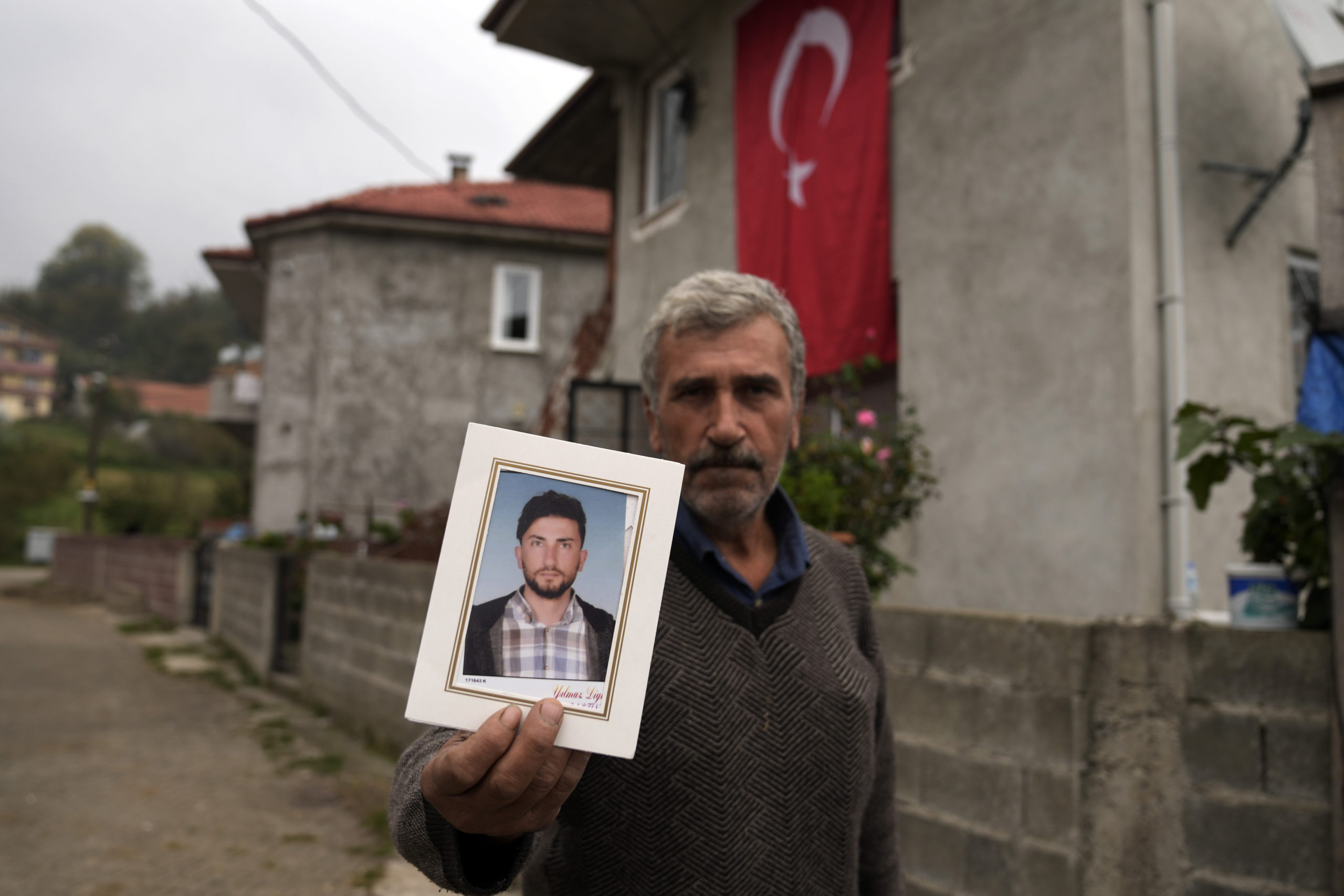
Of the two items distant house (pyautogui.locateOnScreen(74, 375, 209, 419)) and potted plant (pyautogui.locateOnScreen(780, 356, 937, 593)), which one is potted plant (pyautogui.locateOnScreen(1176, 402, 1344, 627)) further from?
distant house (pyautogui.locateOnScreen(74, 375, 209, 419))

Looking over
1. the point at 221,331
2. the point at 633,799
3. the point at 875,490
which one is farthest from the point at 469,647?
the point at 221,331

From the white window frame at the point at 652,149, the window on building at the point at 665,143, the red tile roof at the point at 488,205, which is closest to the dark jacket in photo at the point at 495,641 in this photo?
the window on building at the point at 665,143

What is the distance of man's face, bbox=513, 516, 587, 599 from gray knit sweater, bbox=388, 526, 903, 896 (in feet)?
1.18

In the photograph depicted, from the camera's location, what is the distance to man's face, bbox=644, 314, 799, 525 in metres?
1.72

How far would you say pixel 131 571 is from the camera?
22.6 m

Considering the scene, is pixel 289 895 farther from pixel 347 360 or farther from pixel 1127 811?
pixel 347 360

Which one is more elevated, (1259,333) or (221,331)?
(221,331)

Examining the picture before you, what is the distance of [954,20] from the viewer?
20.4 feet

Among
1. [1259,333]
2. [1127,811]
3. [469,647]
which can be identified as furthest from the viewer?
[1259,333]

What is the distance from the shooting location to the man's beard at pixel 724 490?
1705 mm

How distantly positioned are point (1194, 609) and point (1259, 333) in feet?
6.15

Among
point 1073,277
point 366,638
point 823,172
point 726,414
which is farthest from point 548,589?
point 366,638

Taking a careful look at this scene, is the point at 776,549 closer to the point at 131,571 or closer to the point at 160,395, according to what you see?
the point at 131,571

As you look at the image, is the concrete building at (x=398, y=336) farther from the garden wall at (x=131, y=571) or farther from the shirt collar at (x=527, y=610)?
the shirt collar at (x=527, y=610)
